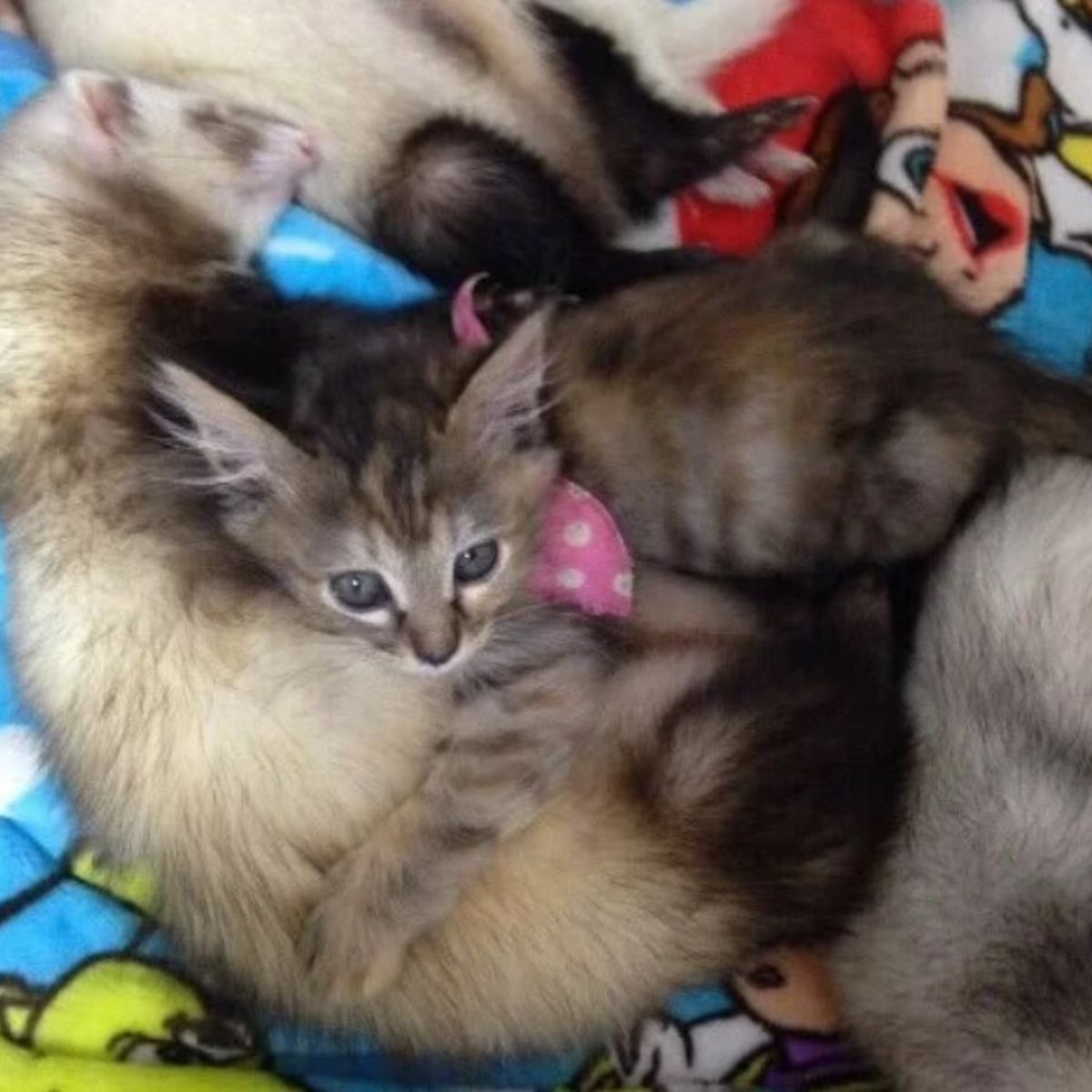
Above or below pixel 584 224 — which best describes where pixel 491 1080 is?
below

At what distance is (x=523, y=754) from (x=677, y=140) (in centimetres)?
78

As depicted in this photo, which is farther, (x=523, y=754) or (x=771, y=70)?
(x=771, y=70)

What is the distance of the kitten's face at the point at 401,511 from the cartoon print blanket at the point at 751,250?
299 millimetres

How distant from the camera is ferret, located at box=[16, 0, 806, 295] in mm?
1812

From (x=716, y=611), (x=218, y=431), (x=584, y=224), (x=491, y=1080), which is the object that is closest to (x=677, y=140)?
(x=584, y=224)

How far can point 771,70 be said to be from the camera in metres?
2.03

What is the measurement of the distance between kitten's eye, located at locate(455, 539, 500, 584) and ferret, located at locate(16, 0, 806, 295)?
1.29 feet

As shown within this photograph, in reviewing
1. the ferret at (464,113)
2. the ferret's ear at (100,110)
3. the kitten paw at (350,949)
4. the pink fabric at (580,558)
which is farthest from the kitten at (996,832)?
the ferret's ear at (100,110)

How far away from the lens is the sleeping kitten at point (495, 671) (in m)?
1.41

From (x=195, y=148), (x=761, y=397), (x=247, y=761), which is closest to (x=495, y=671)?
(x=247, y=761)

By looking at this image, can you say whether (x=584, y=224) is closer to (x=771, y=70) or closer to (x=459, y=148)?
(x=459, y=148)

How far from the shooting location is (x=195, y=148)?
5.82 feet

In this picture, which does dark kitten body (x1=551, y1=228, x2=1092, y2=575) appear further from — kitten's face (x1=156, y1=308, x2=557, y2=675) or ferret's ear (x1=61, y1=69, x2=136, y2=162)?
ferret's ear (x1=61, y1=69, x2=136, y2=162)

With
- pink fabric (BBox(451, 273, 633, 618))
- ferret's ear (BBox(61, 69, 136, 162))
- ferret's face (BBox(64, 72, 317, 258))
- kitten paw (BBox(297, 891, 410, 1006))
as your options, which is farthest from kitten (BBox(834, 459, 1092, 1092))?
ferret's ear (BBox(61, 69, 136, 162))
